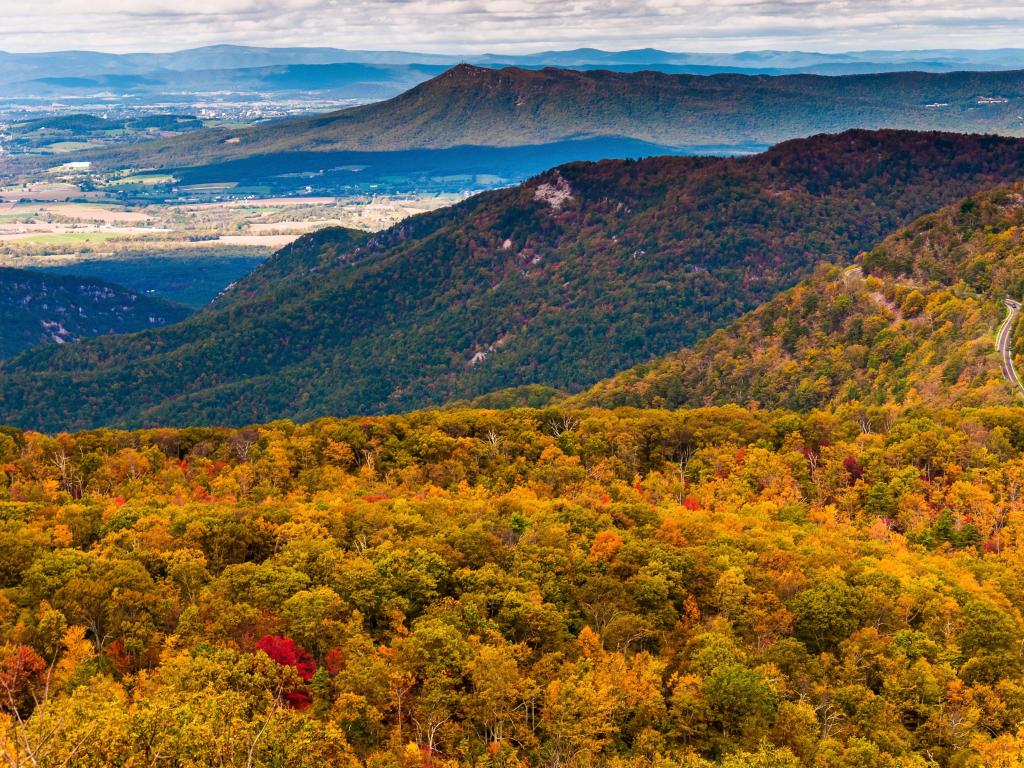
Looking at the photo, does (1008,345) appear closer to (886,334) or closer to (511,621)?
(886,334)

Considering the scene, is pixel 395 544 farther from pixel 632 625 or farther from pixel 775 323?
pixel 775 323

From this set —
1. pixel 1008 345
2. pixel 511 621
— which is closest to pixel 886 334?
pixel 1008 345

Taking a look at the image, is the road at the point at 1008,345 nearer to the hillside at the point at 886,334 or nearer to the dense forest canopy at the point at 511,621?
the hillside at the point at 886,334

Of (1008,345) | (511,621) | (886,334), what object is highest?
(1008,345)

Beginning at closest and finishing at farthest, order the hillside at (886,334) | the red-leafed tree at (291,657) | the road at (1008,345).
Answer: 1. the red-leafed tree at (291,657)
2. the road at (1008,345)
3. the hillside at (886,334)

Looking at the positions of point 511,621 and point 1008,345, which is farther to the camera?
point 1008,345

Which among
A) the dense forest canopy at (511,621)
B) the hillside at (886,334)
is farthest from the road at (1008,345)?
the dense forest canopy at (511,621)

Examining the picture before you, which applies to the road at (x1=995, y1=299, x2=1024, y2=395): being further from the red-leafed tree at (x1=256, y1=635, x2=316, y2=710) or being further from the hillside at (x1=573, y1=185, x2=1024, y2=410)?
the red-leafed tree at (x1=256, y1=635, x2=316, y2=710)
